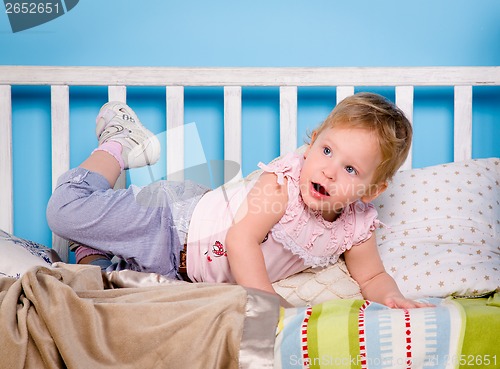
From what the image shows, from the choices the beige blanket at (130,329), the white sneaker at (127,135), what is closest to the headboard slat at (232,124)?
the white sneaker at (127,135)

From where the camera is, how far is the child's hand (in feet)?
3.84

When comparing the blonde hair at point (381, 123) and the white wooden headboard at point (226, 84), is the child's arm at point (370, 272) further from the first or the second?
the white wooden headboard at point (226, 84)

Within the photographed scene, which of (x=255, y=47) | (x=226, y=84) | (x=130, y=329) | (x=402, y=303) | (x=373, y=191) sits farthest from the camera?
(x=255, y=47)

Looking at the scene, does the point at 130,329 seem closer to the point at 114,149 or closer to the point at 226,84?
the point at 114,149

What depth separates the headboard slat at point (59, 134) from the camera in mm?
1752

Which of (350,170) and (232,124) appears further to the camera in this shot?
(232,124)

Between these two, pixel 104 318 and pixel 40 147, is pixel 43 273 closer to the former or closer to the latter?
pixel 104 318

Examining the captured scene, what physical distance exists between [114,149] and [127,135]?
1.8 inches

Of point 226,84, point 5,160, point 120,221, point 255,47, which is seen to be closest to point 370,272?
point 120,221

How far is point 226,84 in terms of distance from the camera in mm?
1742

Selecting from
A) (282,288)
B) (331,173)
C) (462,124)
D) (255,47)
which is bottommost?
(282,288)

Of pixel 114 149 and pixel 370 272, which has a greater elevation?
pixel 114 149

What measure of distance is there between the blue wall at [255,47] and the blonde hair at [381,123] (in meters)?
0.53

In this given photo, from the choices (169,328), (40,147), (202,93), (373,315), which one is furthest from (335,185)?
(40,147)
